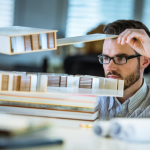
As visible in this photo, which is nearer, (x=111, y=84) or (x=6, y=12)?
(x=111, y=84)

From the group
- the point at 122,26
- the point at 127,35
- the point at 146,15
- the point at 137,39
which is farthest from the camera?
the point at 146,15

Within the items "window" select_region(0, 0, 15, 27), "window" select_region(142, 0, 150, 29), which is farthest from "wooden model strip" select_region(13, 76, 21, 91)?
"window" select_region(142, 0, 150, 29)

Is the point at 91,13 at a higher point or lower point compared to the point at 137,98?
higher

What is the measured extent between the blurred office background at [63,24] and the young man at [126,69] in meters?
0.10

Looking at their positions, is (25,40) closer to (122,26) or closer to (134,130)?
(134,130)

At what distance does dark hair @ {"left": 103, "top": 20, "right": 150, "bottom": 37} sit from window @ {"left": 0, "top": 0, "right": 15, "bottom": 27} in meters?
0.71

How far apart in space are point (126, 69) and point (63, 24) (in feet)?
1.87

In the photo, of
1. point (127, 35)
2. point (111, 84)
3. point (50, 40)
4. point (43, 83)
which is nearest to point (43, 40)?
point (50, 40)

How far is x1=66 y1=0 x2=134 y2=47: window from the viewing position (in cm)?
154

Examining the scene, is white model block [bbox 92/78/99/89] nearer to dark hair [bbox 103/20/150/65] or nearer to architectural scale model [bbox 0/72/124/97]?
architectural scale model [bbox 0/72/124/97]

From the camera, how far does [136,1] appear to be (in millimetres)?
→ 1608

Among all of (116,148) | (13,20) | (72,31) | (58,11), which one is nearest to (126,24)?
(72,31)

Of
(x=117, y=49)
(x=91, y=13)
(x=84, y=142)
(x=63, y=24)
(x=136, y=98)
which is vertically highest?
(x=91, y=13)

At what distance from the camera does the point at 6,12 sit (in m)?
1.57
